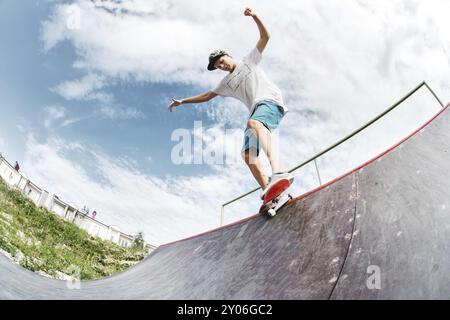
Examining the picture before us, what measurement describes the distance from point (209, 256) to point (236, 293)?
3.55 ft

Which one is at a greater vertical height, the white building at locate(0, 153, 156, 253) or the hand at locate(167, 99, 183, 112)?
the white building at locate(0, 153, 156, 253)

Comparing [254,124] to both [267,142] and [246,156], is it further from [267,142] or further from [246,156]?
[246,156]

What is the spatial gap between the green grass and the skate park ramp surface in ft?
47.6

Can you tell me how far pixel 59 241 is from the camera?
2009 cm

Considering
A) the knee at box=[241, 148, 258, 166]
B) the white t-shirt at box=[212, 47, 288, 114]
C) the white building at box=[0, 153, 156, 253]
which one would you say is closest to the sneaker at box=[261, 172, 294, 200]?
the knee at box=[241, 148, 258, 166]

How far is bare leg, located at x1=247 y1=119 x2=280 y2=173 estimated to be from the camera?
274cm

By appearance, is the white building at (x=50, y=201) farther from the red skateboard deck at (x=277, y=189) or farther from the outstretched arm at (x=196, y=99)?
the red skateboard deck at (x=277, y=189)

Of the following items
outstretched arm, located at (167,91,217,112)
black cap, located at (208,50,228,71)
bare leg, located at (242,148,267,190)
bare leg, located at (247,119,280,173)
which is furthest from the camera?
outstretched arm, located at (167,91,217,112)

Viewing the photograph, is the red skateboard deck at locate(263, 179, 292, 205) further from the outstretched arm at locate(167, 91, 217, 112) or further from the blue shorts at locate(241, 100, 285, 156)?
the outstretched arm at locate(167, 91, 217, 112)

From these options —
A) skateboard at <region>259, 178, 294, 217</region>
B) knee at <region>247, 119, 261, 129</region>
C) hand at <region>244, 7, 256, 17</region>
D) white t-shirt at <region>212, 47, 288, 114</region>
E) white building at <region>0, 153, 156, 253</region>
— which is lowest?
skateboard at <region>259, 178, 294, 217</region>

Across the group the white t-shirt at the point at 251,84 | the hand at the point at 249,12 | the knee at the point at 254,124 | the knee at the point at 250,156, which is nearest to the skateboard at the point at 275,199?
the knee at the point at 250,156

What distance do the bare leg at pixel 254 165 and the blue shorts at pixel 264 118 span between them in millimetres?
45
